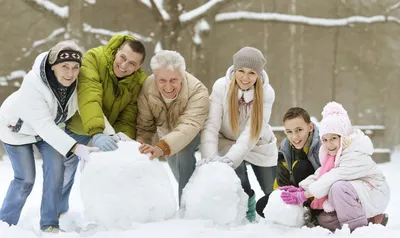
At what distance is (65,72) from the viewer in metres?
2.91

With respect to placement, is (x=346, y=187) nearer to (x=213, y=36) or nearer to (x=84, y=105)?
(x=84, y=105)

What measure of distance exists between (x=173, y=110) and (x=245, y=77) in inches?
19.9

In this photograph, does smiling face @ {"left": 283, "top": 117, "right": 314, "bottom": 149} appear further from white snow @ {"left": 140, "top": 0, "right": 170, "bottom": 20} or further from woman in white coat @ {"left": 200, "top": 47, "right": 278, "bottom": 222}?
white snow @ {"left": 140, "top": 0, "right": 170, "bottom": 20}

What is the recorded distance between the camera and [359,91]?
7.19 metres

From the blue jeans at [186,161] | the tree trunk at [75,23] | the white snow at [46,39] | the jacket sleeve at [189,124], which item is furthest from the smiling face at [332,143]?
the white snow at [46,39]

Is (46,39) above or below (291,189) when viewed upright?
above

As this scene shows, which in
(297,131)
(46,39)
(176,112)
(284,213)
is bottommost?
(284,213)

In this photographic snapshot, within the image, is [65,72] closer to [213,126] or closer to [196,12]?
[213,126]

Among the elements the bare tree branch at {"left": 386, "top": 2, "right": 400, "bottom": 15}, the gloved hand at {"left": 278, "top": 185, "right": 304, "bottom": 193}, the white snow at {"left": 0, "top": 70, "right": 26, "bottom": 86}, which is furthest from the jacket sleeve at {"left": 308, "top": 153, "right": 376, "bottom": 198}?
the white snow at {"left": 0, "top": 70, "right": 26, "bottom": 86}

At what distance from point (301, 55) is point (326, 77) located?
0.48 metres

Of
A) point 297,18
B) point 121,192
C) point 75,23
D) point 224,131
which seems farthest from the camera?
point 297,18

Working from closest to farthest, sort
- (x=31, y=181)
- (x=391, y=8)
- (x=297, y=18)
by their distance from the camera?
(x=31, y=181) < (x=297, y=18) < (x=391, y=8)

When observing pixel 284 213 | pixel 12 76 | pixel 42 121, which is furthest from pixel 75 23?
pixel 284 213

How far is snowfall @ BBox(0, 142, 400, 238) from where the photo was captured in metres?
2.65
